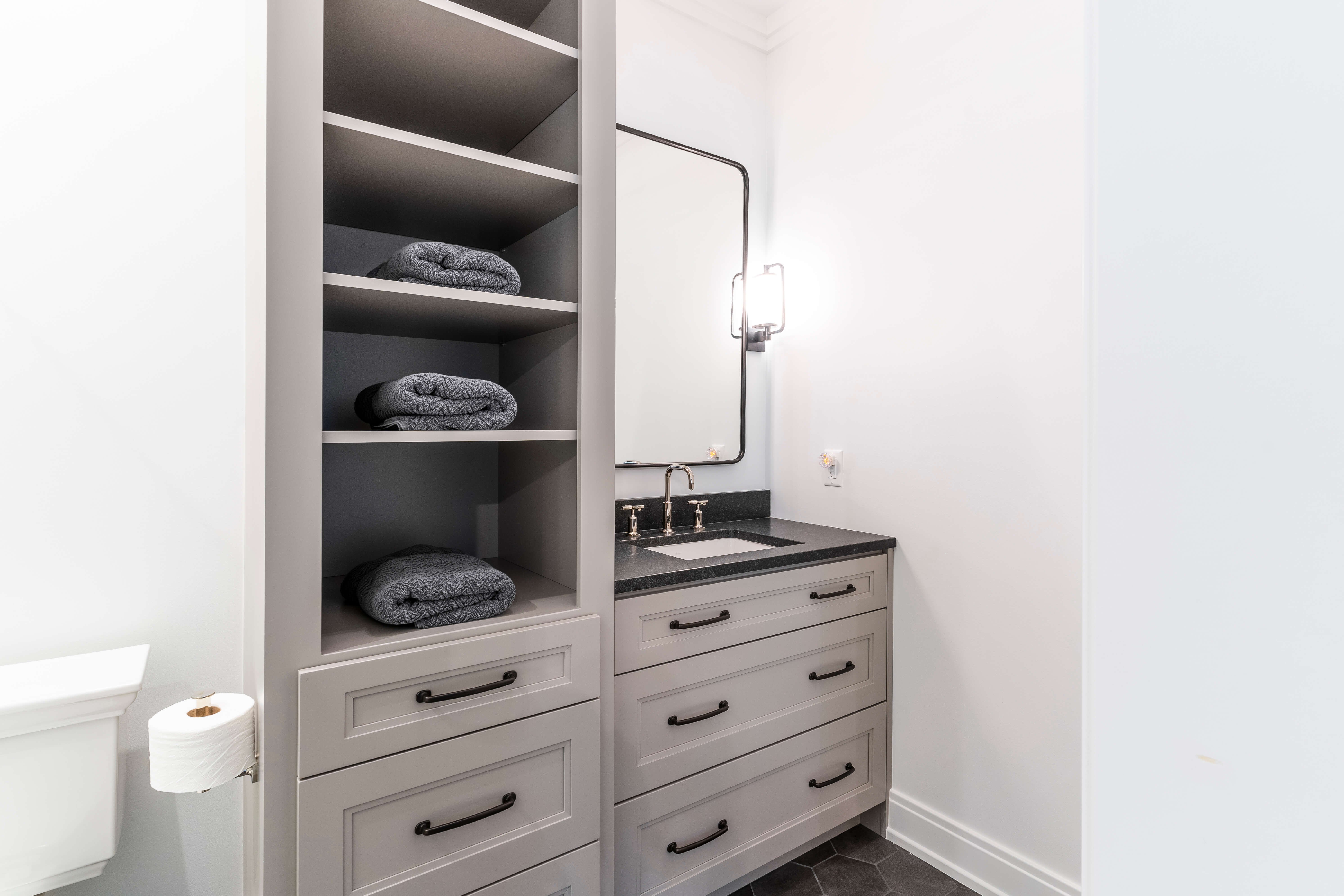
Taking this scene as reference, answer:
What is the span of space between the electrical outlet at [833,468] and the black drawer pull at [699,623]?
73 cm

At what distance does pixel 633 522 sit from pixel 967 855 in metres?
1.30

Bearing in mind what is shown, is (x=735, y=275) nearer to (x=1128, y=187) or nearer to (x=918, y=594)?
(x=918, y=594)

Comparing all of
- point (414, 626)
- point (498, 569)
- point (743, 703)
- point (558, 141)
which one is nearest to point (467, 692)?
point (414, 626)

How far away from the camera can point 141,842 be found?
119cm

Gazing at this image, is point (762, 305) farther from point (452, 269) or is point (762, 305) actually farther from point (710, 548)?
point (452, 269)

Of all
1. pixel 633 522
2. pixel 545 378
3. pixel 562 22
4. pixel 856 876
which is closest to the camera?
pixel 562 22

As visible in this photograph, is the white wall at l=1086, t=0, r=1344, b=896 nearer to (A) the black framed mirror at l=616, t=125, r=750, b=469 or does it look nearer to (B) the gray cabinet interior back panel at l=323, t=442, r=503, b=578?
(B) the gray cabinet interior back panel at l=323, t=442, r=503, b=578

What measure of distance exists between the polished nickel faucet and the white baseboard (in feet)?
3.46

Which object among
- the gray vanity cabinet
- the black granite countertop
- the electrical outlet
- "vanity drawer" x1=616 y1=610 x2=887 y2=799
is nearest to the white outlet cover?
the electrical outlet

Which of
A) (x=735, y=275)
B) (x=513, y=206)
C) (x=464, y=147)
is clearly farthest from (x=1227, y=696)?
(x=735, y=275)

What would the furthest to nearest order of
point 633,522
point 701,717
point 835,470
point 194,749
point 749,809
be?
point 835,470, point 633,522, point 749,809, point 701,717, point 194,749

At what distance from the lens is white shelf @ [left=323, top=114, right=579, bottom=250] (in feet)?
3.42

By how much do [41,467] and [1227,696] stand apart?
1605 millimetres

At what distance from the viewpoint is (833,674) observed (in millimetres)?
1704
